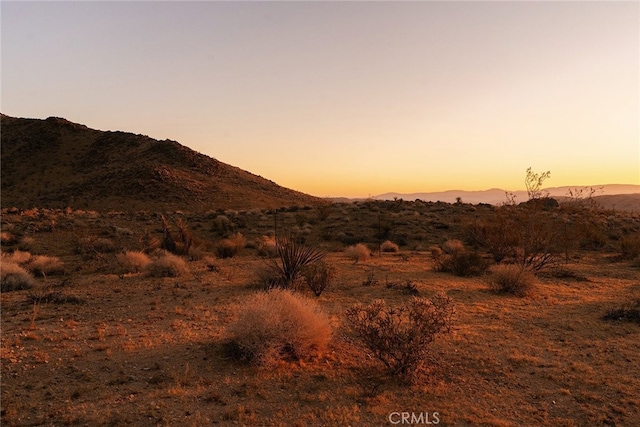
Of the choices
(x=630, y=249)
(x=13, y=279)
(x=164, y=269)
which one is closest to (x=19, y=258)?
(x=13, y=279)

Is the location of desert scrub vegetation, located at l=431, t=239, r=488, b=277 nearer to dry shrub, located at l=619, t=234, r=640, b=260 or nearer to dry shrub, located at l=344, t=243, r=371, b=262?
dry shrub, located at l=344, t=243, r=371, b=262

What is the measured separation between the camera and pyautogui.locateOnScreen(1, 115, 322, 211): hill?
43.4 meters

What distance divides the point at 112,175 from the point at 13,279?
41393 mm

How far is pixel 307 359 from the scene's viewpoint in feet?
21.6

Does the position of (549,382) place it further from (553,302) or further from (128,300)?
(128,300)

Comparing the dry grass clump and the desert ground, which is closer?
the desert ground

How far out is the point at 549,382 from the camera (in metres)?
6.11

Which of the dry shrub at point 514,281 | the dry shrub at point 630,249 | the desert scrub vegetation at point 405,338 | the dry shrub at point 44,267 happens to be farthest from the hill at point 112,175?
the desert scrub vegetation at point 405,338

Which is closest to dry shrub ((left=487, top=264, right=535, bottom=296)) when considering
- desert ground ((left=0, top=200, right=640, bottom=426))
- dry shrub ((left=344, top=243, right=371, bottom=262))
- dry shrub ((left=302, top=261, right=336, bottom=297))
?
desert ground ((left=0, top=200, right=640, bottom=426))

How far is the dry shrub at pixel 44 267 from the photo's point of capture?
1329cm

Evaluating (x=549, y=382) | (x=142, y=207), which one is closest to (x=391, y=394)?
(x=549, y=382)

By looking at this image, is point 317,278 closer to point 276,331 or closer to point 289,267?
point 289,267

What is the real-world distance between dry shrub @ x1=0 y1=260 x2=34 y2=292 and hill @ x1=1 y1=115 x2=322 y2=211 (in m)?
29.5

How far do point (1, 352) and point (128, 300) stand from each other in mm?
3817
